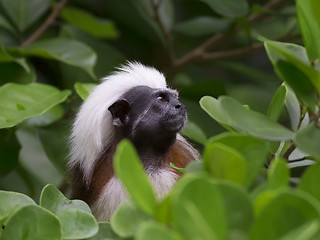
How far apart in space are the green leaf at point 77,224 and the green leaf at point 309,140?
42 cm

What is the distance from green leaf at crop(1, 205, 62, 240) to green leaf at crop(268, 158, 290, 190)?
0.43 m

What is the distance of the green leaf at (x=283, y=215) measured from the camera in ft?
2.87

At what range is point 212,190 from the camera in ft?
2.83

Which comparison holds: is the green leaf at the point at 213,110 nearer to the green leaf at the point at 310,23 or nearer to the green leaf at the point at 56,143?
the green leaf at the point at 310,23

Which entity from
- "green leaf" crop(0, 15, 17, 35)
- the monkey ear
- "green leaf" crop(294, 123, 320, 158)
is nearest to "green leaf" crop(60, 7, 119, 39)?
"green leaf" crop(0, 15, 17, 35)

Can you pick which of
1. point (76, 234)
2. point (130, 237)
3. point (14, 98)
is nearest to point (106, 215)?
point (14, 98)

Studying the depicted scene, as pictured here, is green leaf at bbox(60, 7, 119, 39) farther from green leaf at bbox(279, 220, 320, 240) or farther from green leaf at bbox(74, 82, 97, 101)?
green leaf at bbox(279, 220, 320, 240)

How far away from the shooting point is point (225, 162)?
0.99m

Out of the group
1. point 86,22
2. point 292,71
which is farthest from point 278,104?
point 86,22

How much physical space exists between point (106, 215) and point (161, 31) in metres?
1.40

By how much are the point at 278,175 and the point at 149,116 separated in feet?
4.61

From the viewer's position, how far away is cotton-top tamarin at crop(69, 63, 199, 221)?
7.43 ft

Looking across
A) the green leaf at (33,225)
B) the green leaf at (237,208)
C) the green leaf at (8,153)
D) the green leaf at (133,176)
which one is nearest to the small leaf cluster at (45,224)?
the green leaf at (33,225)

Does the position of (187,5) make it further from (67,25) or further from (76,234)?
(76,234)
